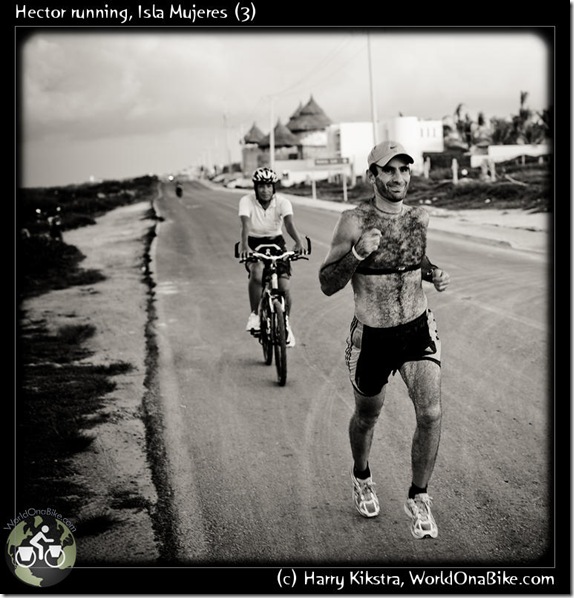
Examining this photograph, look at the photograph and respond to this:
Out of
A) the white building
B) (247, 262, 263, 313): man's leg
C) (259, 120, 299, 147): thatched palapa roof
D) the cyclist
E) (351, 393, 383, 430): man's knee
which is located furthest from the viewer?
the white building

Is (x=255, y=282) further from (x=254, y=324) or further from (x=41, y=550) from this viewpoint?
(x=41, y=550)

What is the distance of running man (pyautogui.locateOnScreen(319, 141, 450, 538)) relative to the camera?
3.79 meters

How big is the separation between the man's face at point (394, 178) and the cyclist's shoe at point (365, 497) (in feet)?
4.81

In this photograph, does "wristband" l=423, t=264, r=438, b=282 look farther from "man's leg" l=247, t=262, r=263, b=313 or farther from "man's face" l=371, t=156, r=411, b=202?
"man's leg" l=247, t=262, r=263, b=313

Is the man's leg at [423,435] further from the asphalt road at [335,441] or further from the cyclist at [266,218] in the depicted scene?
the cyclist at [266,218]

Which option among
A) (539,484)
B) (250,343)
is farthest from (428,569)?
(250,343)

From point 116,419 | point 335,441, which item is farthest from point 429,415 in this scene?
point 116,419

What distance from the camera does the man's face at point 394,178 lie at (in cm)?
373

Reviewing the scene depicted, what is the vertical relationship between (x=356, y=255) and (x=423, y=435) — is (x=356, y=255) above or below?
above

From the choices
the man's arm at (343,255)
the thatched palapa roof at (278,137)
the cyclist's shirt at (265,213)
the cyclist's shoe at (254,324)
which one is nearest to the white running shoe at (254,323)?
the cyclist's shoe at (254,324)

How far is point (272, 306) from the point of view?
7.14 m

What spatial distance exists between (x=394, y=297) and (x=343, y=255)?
329 millimetres

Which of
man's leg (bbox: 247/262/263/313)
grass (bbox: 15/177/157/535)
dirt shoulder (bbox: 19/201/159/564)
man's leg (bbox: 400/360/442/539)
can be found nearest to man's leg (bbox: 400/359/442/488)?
man's leg (bbox: 400/360/442/539)

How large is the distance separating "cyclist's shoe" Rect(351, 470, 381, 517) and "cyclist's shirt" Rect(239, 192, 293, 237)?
122 inches
